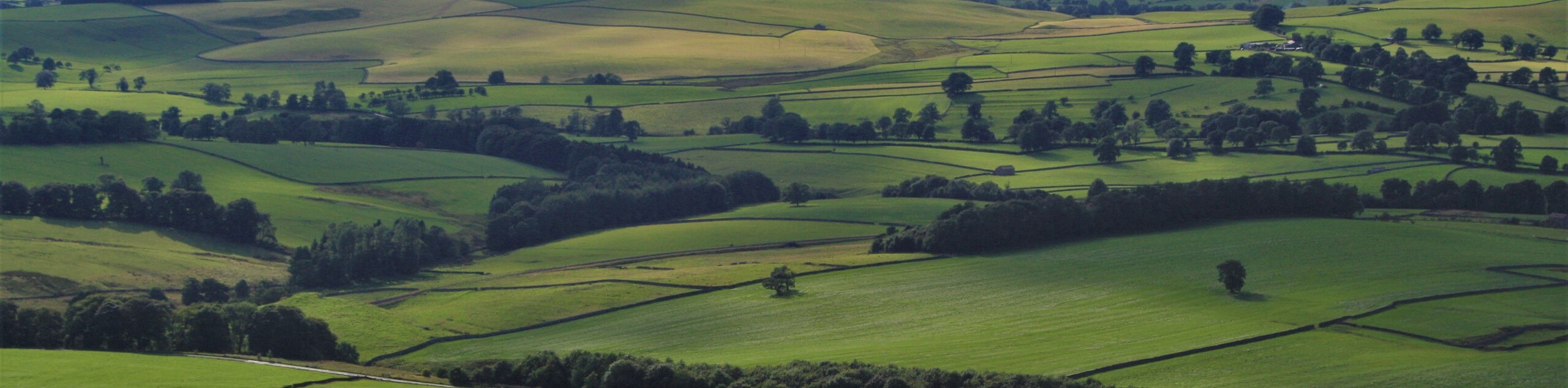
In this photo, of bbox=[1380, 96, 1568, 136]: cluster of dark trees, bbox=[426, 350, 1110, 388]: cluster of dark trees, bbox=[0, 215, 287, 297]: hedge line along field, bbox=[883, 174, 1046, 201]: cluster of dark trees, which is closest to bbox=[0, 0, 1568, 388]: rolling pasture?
bbox=[0, 215, 287, 297]: hedge line along field

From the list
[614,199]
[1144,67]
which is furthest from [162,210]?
[1144,67]

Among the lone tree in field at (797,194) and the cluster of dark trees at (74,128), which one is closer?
the cluster of dark trees at (74,128)

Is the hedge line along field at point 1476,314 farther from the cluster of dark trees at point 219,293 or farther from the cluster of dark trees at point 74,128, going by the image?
the cluster of dark trees at point 74,128

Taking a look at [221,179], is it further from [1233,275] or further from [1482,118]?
[1482,118]

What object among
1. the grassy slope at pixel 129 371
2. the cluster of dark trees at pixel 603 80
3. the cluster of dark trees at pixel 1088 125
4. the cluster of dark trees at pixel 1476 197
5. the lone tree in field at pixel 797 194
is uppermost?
the cluster of dark trees at pixel 603 80

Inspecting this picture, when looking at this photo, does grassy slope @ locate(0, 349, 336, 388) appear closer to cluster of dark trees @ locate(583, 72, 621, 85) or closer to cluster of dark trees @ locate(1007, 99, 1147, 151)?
cluster of dark trees @ locate(1007, 99, 1147, 151)

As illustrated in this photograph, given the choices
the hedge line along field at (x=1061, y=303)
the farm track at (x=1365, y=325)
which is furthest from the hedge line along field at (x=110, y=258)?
the farm track at (x=1365, y=325)

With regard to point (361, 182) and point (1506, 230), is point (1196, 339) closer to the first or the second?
point (1506, 230)
